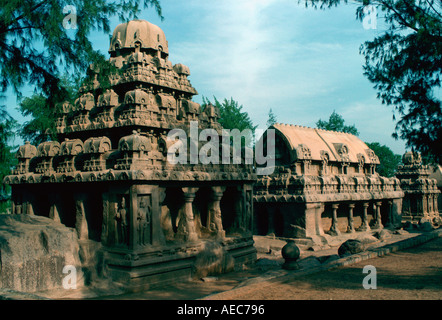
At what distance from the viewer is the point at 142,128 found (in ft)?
39.0

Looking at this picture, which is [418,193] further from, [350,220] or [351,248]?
[351,248]


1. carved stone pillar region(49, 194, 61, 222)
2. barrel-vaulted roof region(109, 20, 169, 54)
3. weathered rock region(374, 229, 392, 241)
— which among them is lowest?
weathered rock region(374, 229, 392, 241)

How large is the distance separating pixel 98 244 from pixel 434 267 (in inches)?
360

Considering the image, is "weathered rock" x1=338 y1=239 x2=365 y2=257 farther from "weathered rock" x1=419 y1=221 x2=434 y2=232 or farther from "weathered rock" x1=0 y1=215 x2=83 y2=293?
"weathered rock" x1=419 y1=221 x2=434 y2=232

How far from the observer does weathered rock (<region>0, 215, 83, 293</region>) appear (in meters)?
8.71

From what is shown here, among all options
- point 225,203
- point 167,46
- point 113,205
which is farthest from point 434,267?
point 167,46

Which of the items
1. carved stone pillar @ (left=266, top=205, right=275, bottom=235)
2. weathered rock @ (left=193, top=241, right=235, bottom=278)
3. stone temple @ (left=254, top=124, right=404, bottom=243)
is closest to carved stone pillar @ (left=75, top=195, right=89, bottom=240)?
weathered rock @ (left=193, top=241, right=235, bottom=278)

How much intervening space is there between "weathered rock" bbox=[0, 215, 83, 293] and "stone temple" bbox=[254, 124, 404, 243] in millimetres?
12083

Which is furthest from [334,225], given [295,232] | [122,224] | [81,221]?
[81,221]

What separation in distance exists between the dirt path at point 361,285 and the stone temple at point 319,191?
8.45 metres

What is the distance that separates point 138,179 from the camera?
10320 mm

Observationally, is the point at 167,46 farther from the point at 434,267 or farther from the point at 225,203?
the point at 434,267

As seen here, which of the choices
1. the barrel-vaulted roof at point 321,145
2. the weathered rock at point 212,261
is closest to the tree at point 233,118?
the barrel-vaulted roof at point 321,145

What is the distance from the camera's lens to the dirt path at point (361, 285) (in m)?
7.62
